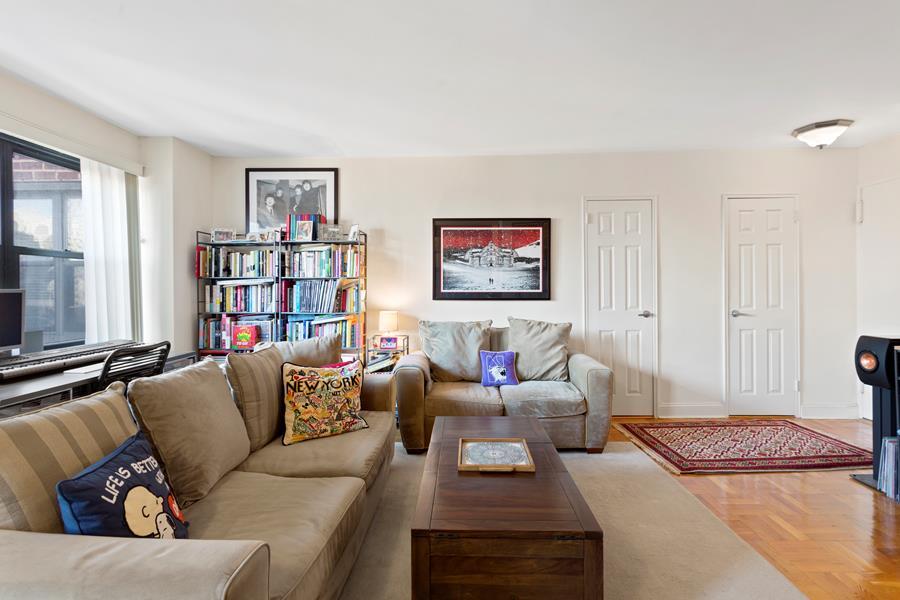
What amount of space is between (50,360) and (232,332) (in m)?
1.37

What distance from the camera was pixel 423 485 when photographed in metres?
1.59

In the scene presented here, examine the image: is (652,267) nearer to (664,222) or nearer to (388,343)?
(664,222)

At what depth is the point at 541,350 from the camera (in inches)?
138

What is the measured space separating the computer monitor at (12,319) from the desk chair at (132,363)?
695mm

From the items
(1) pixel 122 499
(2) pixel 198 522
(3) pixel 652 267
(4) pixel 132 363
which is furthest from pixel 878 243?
(4) pixel 132 363

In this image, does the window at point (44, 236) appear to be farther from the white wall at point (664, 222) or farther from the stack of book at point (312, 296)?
the stack of book at point (312, 296)

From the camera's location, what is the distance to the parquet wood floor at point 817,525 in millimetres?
1719

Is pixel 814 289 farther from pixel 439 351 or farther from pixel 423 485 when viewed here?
pixel 423 485

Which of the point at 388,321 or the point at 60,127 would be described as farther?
the point at 388,321

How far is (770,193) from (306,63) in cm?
417

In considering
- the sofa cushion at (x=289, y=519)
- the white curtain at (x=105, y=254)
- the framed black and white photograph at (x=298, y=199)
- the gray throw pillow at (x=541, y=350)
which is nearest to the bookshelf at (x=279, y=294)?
the framed black and white photograph at (x=298, y=199)

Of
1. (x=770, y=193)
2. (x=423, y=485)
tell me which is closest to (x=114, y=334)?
(x=423, y=485)

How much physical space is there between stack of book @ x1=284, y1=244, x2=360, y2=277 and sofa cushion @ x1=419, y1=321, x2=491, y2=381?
87 cm

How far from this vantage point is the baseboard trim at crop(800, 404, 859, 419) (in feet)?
12.6
